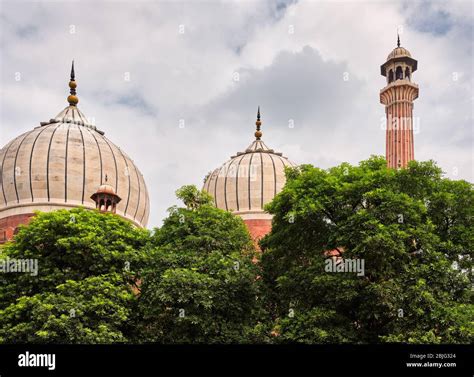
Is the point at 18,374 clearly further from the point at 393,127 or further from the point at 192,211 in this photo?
the point at 393,127

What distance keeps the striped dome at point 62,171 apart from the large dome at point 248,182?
3496 millimetres

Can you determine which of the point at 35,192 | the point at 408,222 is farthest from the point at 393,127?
the point at 408,222

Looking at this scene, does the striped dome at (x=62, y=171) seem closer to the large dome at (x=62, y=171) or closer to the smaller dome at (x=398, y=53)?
the large dome at (x=62, y=171)

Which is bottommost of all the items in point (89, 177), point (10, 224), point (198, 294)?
point (198, 294)

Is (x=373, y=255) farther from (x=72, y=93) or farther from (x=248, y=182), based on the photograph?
(x=72, y=93)

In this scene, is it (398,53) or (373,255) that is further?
(398,53)

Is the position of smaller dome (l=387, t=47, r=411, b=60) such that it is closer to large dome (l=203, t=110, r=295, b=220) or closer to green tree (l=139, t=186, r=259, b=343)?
large dome (l=203, t=110, r=295, b=220)

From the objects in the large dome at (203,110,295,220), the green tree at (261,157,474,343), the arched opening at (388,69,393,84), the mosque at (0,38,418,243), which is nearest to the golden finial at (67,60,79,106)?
the mosque at (0,38,418,243)

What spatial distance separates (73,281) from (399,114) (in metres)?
25.1

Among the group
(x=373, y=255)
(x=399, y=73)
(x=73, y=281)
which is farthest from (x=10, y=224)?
(x=399, y=73)

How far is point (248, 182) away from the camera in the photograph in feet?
114

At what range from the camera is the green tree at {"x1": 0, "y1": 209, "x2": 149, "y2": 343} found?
19219mm

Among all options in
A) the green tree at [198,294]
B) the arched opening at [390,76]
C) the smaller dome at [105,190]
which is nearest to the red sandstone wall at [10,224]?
the smaller dome at [105,190]

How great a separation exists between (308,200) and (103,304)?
5.67 m
